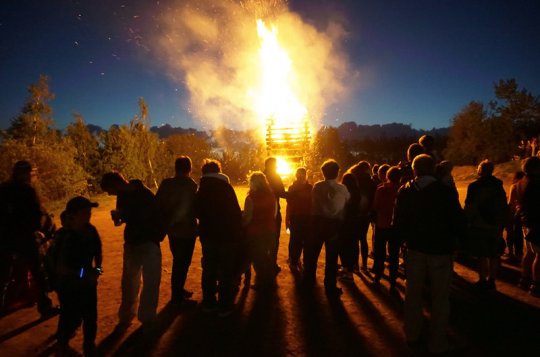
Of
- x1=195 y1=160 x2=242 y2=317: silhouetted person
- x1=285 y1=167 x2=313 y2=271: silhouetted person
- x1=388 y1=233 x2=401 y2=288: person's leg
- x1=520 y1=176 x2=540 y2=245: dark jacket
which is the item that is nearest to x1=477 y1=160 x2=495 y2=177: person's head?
x1=520 y1=176 x2=540 y2=245: dark jacket

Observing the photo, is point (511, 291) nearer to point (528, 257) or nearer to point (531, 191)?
point (528, 257)

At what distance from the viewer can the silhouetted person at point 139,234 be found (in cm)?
443

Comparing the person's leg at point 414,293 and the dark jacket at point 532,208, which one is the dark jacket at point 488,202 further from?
the person's leg at point 414,293

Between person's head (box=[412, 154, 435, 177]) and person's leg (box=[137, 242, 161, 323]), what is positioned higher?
person's head (box=[412, 154, 435, 177])

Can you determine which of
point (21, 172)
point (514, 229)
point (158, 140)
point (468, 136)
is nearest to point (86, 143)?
point (158, 140)

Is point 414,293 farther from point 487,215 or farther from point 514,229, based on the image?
point 514,229

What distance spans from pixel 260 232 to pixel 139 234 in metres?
2.12

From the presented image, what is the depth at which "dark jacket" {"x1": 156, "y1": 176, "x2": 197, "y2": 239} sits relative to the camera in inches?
203

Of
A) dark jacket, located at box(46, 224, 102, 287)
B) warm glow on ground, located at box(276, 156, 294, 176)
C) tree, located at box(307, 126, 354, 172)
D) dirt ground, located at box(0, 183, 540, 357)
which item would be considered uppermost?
tree, located at box(307, 126, 354, 172)

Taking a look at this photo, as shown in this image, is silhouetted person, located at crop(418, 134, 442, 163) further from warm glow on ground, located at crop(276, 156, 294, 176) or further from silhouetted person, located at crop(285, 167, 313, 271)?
warm glow on ground, located at crop(276, 156, 294, 176)

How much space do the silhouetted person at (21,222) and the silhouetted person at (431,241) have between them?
17.2ft

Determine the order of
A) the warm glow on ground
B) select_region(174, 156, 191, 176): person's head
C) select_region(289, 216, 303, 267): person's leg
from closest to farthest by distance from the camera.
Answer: select_region(174, 156, 191, 176): person's head
select_region(289, 216, 303, 267): person's leg
the warm glow on ground

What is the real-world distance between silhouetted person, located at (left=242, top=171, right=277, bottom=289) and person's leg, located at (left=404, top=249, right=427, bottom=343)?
247 centimetres

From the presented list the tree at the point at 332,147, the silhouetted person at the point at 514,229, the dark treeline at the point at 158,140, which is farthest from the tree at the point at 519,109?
the silhouetted person at the point at 514,229
